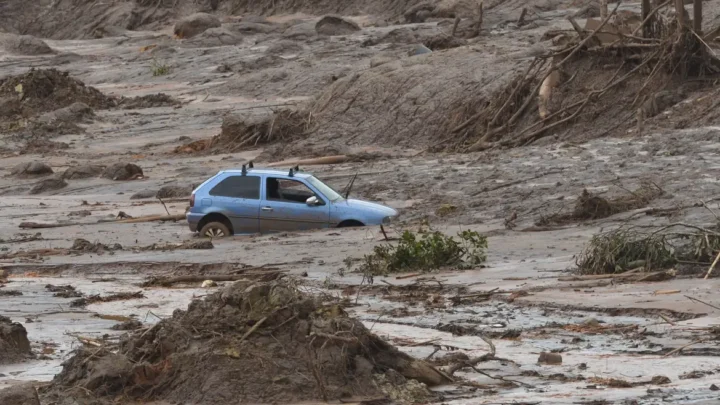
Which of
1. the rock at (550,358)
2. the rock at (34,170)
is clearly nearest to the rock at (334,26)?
the rock at (34,170)

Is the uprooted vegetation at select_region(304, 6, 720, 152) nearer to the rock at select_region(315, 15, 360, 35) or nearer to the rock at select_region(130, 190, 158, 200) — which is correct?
the rock at select_region(130, 190, 158, 200)

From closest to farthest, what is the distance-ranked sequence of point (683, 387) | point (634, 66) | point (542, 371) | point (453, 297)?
point (683, 387)
point (542, 371)
point (453, 297)
point (634, 66)

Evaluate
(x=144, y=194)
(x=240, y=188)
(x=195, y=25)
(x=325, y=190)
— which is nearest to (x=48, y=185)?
(x=144, y=194)

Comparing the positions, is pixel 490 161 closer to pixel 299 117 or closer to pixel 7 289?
pixel 299 117

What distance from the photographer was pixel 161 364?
10.5 meters

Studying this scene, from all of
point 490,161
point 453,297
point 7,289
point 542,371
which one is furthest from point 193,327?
point 490,161

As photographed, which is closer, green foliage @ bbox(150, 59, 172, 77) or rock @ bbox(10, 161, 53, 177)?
rock @ bbox(10, 161, 53, 177)

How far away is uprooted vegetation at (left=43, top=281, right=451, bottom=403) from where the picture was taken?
33.3ft

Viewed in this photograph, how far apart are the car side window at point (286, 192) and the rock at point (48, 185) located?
34.6 ft

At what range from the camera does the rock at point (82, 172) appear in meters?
32.7

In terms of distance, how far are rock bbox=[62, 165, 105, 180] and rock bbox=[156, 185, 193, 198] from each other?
4.14 metres

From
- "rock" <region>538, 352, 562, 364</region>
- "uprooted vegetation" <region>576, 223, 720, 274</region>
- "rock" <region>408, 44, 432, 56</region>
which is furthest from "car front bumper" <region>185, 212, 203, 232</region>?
"rock" <region>408, 44, 432, 56</region>

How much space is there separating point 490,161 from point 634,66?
464 centimetres

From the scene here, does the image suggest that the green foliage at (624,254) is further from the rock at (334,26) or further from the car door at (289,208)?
the rock at (334,26)
